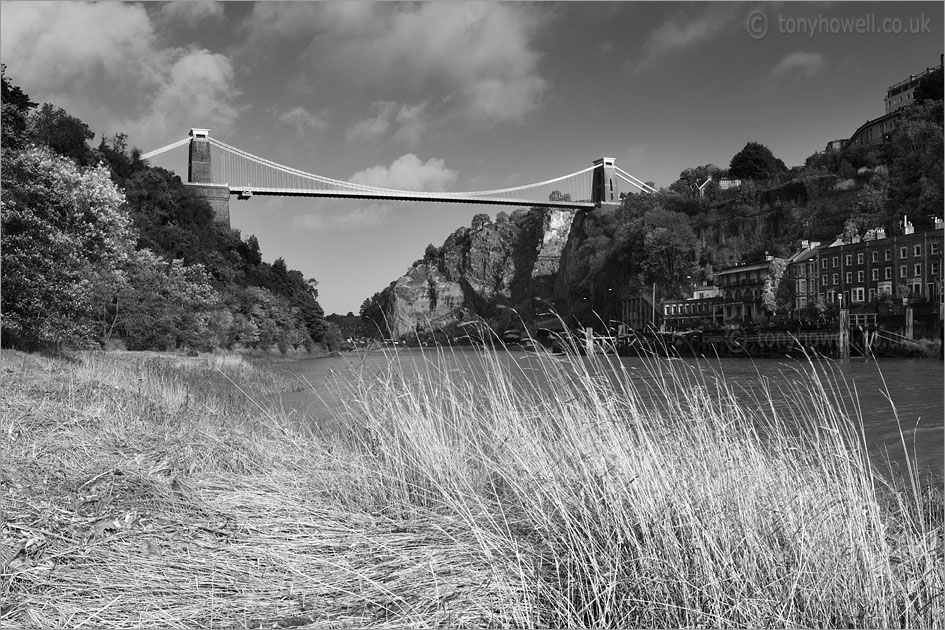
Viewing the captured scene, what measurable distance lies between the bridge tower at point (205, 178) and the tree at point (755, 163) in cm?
7791

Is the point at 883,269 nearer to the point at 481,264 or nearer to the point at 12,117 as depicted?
the point at 12,117

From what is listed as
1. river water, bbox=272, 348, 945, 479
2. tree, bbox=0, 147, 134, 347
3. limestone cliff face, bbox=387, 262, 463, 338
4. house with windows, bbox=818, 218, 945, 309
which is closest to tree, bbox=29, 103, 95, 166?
tree, bbox=0, 147, 134, 347

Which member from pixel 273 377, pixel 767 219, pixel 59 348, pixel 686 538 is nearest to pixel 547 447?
pixel 686 538

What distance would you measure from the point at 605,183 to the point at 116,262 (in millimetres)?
94745

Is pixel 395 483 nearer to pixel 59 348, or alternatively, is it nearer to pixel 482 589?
pixel 482 589

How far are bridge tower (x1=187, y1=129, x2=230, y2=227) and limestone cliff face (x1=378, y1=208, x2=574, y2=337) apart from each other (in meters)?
71.6

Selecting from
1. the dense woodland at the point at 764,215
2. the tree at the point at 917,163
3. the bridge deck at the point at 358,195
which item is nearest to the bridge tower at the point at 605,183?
the dense woodland at the point at 764,215

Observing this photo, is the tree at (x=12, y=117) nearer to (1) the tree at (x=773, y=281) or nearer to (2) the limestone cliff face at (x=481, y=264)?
(1) the tree at (x=773, y=281)

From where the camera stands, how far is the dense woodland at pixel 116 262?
17016 mm

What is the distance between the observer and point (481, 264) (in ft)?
568

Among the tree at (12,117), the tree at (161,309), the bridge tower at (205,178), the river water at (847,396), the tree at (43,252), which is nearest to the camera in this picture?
the river water at (847,396)

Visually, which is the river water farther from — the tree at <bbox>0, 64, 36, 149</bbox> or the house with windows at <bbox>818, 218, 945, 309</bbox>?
the house with windows at <bbox>818, 218, 945, 309</bbox>

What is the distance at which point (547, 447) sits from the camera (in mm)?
4164

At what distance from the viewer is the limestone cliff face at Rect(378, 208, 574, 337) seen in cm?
15288
